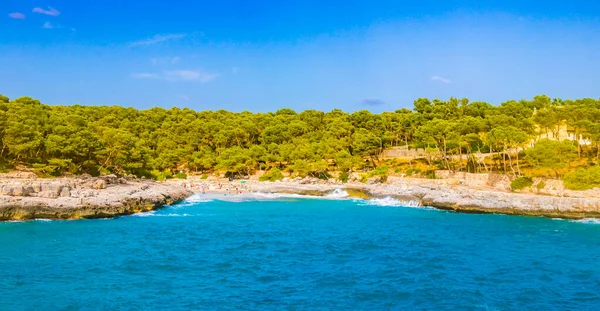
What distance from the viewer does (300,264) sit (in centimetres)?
2716

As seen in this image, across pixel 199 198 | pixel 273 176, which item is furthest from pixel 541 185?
pixel 199 198

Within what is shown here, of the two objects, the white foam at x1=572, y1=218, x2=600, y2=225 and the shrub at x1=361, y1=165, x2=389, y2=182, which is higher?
the shrub at x1=361, y1=165, x2=389, y2=182

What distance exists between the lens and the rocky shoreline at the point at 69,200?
132ft

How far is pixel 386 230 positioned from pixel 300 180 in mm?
33623

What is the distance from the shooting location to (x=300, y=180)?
231 ft

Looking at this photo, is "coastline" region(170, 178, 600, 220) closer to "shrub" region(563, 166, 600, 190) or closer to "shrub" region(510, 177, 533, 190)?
"shrub" region(563, 166, 600, 190)

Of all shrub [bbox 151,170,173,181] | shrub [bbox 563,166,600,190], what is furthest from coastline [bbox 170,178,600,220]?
shrub [bbox 151,170,173,181]

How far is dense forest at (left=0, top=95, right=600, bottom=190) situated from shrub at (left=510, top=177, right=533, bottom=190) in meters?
2.27

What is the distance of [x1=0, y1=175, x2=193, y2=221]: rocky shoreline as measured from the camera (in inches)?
1580

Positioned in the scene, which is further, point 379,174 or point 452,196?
point 379,174

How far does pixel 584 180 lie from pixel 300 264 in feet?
113

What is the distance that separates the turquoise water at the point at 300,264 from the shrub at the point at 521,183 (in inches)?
317

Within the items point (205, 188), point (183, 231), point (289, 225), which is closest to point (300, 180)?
point (205, 188)

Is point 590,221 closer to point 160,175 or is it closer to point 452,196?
point 452,196
